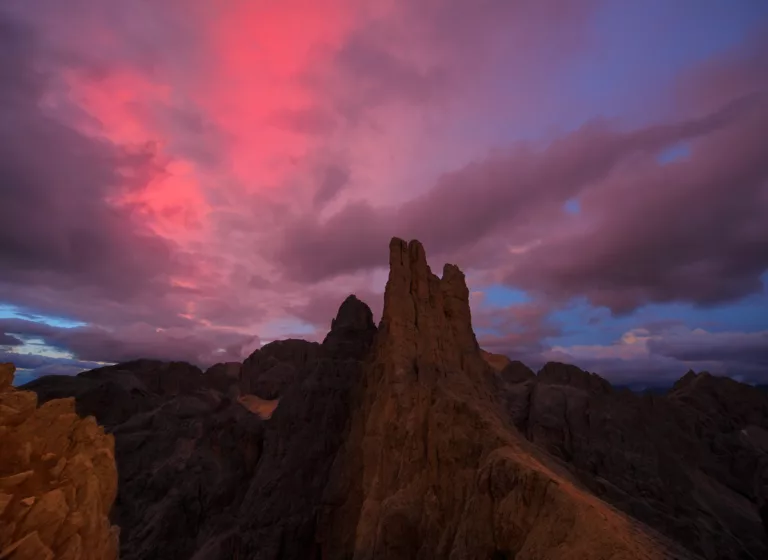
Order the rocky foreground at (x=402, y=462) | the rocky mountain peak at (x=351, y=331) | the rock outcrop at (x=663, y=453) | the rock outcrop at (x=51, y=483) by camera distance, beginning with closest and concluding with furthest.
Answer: the rock outcrop at (x=51, y=483) < the rocky foreground at (x=402, y=462) < the rock outcrop at (x=663, y=453) < the rocky mountain peak at (x=351, y=331)

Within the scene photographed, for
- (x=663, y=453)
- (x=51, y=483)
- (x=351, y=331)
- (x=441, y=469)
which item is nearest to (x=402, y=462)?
(x=441, y=469)

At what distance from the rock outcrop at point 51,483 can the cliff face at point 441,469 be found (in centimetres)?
2131

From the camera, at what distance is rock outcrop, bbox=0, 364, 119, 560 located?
484 inches

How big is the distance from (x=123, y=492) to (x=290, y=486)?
33392mm

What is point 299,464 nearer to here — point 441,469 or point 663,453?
point 441,469

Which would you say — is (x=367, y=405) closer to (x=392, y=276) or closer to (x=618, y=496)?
(x=392, y=276)

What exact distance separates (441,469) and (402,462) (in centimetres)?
413

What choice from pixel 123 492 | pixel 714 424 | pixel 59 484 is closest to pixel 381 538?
pixel 59 484

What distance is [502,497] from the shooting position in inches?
1136

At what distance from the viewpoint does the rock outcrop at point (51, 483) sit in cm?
1230

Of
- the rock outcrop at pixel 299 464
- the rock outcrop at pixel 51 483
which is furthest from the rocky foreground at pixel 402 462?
the rock outcrop at pixel 299 464

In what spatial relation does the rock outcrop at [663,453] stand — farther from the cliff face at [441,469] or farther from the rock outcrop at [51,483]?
the rock outcrop at [51,483]

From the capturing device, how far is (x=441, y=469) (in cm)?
3812

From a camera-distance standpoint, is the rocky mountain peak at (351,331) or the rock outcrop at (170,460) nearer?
the rock outcrop at (170,460)
